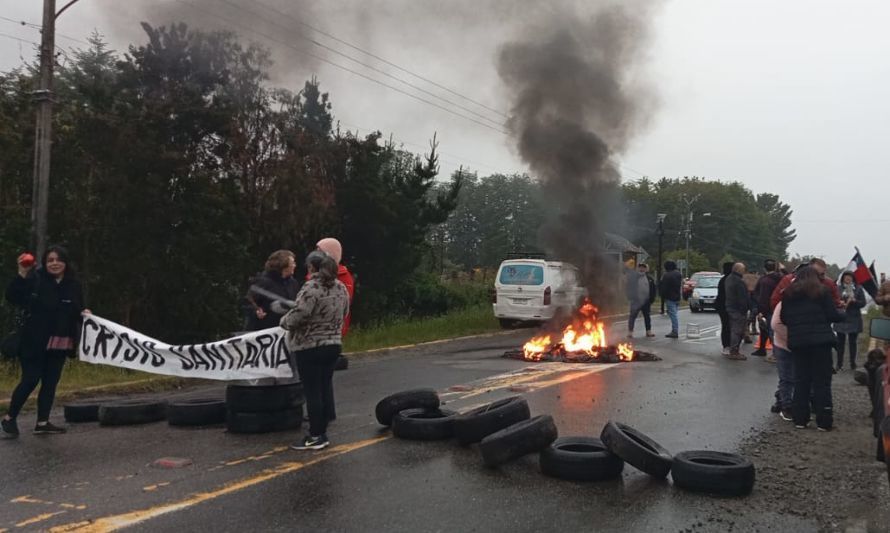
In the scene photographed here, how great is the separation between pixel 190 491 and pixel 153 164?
10.7m

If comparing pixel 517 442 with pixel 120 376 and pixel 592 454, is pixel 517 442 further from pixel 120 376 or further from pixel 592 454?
pixel 120 376

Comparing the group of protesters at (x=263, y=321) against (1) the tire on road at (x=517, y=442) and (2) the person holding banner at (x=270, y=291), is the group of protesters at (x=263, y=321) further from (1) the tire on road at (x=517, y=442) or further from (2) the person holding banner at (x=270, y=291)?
(1) the tire on road at (x=517, y=442)

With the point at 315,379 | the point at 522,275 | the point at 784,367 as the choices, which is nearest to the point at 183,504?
the point at 315,379

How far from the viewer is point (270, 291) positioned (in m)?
6.77

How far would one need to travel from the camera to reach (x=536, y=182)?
17.9 meters

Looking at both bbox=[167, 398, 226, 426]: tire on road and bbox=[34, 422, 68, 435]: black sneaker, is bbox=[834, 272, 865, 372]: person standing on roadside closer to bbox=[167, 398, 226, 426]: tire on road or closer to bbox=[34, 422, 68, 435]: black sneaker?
bbox=[167, 398, 226, 426]: tire on road

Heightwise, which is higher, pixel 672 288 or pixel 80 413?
pixel 672 288

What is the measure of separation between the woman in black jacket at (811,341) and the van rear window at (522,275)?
11135 mm

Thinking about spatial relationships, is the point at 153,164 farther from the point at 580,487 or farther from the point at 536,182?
the point at 580,487

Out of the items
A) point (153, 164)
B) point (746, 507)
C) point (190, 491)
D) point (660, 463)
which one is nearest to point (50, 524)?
point (190, 491)

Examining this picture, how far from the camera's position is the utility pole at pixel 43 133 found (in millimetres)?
10516

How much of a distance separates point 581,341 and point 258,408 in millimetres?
8183

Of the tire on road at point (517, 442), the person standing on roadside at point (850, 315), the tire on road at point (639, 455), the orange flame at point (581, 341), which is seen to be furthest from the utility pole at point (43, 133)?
the person standing on roadside at point (850, 315)

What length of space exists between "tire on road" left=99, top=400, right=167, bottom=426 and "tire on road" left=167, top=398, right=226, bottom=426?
0.90 feet
